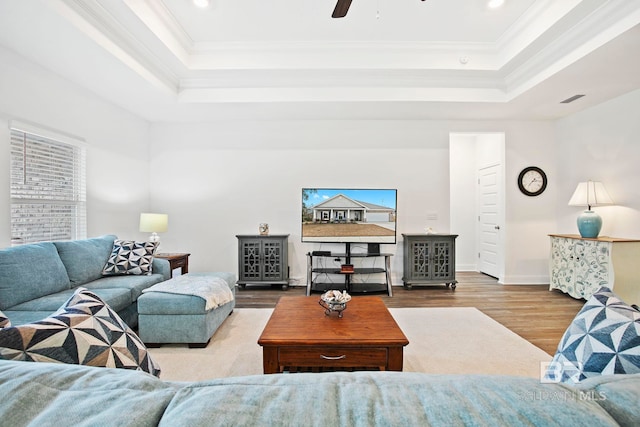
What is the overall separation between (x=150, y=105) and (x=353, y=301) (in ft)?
12.5

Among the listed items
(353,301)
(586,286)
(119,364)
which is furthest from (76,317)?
(586,286)

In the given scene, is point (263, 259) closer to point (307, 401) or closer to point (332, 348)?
point (332, 348)

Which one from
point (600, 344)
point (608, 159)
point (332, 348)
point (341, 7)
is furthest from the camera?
point (608, 159)

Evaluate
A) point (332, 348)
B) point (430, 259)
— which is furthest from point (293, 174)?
point (332, 348)

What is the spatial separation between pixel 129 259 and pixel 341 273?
2642 millimetres

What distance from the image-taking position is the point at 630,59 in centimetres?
293

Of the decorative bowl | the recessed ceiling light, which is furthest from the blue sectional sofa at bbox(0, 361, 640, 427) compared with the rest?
the recessed ceiling light

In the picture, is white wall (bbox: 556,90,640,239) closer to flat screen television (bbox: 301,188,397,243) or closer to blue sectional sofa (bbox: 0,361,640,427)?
flat screen television (bbox: 301,188,397,243)

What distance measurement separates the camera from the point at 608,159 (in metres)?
4.02

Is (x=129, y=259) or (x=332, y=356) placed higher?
(x=129, y=259)

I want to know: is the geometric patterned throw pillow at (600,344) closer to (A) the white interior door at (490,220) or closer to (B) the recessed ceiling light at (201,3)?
(B) the recessed ceiling light at (201,3)

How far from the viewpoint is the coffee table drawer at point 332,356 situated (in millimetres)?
1811

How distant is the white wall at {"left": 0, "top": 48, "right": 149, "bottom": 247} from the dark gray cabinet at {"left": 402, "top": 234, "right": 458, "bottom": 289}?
421 centimetres

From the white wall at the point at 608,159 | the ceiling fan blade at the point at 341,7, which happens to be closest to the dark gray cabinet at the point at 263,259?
the ceiling fan blade at the point at 341,7
